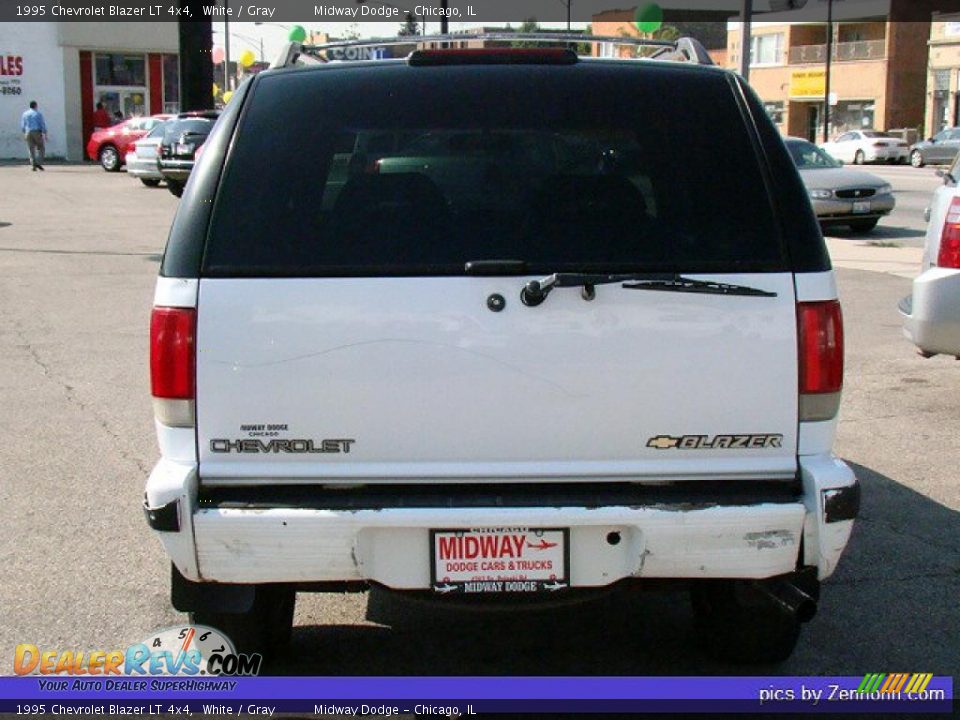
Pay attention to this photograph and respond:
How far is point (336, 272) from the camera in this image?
337cm

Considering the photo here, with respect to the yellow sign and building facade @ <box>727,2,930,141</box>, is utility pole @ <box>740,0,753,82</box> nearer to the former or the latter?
building facade @ <box>727,2,930,141</box>

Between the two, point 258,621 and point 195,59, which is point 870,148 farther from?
point 258,621

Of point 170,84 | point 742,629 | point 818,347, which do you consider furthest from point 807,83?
point 818,347

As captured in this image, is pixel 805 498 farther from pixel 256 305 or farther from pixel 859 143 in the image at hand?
pixel 859 143

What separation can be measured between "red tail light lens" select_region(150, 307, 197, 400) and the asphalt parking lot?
3.91 ft

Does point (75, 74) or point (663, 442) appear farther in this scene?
point (75, 74)

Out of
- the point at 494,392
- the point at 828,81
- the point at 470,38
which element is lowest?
the point at 494,392

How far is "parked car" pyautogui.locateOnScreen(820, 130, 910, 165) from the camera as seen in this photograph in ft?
155

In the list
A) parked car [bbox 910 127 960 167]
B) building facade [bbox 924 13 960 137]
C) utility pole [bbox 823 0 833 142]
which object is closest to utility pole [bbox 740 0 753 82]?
parked car [bbox 910 127 960 167]

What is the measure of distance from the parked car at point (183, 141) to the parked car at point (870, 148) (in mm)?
30040

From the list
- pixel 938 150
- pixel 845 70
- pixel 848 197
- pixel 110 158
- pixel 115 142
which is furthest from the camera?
pixel 845 70

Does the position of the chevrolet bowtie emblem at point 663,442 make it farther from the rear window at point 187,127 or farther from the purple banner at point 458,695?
the rear window at point 187,127

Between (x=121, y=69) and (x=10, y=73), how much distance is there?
12.5 ft

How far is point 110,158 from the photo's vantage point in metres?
35.6
